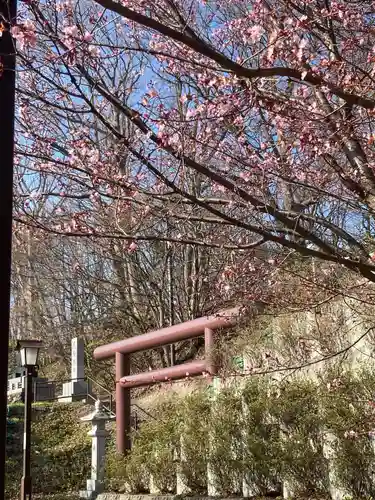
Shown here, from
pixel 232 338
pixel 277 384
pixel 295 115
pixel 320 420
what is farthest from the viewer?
pixel 232 338

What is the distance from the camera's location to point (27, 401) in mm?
10172

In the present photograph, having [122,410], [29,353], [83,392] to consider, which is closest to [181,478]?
[122,410]

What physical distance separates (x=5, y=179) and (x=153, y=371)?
648 centimetres

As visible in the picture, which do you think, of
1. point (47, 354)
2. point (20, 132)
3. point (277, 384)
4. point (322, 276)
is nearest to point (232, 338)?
point (277, 384)

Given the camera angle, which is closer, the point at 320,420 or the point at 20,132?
the point at 20,132

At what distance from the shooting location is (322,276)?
5.50 m

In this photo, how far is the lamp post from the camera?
31.7ft

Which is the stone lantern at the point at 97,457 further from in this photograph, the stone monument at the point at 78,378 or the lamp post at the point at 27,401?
the stone monument at the point at 78,378

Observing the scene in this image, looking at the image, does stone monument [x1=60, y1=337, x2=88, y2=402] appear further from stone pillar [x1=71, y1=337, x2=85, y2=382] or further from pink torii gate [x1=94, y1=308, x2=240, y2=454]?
pink torii gate [x1=94, y1=308, x2=240, y2=454]

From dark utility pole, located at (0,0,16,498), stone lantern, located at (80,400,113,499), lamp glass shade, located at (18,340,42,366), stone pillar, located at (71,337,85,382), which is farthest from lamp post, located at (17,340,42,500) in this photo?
dark utility pole, located at (0,0,16,498)

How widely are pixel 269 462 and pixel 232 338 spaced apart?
7.26ft

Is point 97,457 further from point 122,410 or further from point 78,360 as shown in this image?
point 78,360

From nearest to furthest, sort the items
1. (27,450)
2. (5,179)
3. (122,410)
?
1. (5,179)
2. (122,410)
3. (27,450)

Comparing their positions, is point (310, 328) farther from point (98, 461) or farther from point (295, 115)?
point (98, 461)
